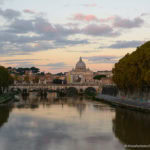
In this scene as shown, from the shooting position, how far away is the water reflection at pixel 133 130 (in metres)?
25.4

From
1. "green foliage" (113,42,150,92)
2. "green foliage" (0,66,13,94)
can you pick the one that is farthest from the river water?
"green foliage" (0,66,13,94)

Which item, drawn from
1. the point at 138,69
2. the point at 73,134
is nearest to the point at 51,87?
the point at 138,69

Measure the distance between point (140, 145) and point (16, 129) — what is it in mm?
12405

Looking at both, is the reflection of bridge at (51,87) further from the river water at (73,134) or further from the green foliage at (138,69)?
the river water at (73,134)

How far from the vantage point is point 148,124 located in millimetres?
33094

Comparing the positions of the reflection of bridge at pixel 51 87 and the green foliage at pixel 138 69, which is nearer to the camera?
the green foliage at pixel 138 69

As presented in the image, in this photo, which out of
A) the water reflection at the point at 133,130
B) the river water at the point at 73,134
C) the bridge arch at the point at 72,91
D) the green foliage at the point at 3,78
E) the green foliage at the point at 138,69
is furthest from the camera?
the bridge arch at the point at 72,91

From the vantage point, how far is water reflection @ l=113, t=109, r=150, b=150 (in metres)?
25.4

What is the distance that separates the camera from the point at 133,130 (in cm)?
2992

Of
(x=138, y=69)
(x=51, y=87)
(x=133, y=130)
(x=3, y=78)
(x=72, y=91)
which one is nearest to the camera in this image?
(x=133, y=130)

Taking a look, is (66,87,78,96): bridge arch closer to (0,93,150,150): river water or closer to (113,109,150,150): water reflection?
(113,109,150,150): water reflection

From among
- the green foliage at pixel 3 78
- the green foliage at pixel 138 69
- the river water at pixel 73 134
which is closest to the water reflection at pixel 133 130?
the river water at pixel 73 134

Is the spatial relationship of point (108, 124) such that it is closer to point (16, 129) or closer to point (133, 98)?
point (16, 129)

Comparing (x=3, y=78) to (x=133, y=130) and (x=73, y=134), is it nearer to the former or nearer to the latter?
(x=73, y=134)
